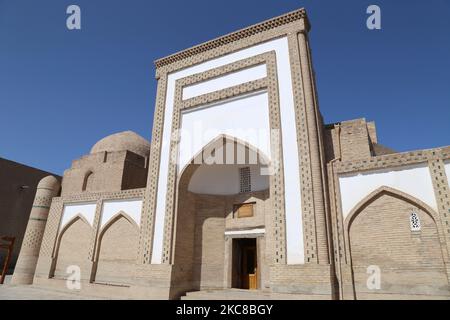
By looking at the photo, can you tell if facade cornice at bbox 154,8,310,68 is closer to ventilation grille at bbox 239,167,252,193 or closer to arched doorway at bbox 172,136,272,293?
arched doorway at bbox 172,136,272,293

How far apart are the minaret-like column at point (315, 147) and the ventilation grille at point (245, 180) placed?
10.8 ft

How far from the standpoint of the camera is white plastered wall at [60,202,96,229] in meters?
10.8

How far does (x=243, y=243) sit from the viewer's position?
988 cm

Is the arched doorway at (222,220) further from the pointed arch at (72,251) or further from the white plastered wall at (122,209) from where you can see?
the pointed arch at (72,251)

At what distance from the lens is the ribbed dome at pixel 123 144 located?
14.6m

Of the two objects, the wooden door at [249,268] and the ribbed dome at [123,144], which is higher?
the ribbed dome at [123,144]

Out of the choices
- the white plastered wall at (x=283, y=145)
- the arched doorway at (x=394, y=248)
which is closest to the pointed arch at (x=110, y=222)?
the white plastered wall at (x=283, y=145)

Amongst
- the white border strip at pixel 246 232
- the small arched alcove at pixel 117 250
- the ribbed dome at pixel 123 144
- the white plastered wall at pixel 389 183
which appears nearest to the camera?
the white plastered wall at pixel 389 183

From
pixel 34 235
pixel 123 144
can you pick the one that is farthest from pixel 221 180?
pixel 34 235

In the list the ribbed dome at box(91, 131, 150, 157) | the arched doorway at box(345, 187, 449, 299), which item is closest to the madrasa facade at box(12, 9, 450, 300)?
the arched doorway at box(345, 187, 449, 299)

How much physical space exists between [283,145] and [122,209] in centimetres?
586

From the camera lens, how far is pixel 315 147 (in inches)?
285

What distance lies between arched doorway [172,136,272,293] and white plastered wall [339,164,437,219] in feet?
8.45

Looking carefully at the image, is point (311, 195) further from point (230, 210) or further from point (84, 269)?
point (84, 269)
